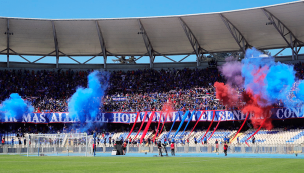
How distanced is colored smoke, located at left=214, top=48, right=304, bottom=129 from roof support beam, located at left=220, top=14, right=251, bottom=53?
4.13 m

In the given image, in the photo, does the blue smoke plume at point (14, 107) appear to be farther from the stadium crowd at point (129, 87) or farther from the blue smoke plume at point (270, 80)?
the blue smoke plume at point (270, 80)

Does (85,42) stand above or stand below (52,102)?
above

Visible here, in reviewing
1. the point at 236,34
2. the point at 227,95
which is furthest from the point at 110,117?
the point at 236,34

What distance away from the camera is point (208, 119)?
4428 cm

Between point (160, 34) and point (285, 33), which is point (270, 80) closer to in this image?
point (285, 33)

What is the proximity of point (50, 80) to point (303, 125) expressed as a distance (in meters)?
32.9

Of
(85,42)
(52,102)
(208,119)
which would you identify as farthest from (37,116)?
(208,119)

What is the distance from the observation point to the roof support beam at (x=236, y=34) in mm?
45231

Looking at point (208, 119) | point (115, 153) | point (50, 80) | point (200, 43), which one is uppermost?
point (200, 43)

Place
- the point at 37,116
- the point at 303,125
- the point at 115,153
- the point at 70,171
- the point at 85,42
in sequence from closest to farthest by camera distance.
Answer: the point at 70,171 < the point at 115,153 < the point at 303,125 < the point at 37,116 < the point at 85,42

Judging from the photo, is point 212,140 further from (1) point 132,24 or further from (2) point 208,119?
(1) point 132,24

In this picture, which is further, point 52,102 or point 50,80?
point 50,80

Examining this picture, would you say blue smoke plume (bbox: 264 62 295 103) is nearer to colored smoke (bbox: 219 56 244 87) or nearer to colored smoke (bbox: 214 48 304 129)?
colored smoke (bbox: 214 48 304 129)

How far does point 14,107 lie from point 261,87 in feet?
93.9
